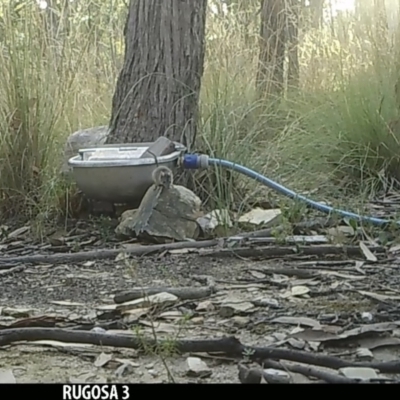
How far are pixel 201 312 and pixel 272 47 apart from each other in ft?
10.4

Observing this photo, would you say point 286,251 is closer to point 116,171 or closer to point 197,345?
point 116,171

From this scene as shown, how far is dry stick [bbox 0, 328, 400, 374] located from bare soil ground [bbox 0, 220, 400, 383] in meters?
0.01

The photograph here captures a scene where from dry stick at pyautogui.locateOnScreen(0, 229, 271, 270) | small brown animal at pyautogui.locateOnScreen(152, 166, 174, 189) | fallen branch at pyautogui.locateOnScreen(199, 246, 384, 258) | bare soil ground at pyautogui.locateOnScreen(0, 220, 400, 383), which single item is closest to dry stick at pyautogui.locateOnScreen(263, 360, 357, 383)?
bare soil ground at pyautogui.locateOnScreen(0, 220, 400, 383)

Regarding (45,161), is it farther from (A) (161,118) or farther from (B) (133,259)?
(B) (133,259)

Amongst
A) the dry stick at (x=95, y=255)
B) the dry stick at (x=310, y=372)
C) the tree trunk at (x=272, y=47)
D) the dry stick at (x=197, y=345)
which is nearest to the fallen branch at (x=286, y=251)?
the dry stick at (x=95, y=255)

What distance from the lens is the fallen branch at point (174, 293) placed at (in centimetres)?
166

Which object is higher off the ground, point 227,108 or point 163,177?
point 227,108

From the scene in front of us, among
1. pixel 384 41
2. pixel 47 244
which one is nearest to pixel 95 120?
pixel 47 244

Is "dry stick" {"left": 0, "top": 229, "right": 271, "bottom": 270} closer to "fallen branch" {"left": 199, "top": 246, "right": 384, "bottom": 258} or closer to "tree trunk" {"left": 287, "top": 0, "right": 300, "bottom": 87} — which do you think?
"fallen branch" {"left": 199, "top": 246, "right": 384, "bottom": 258}

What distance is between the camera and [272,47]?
450 centimetres

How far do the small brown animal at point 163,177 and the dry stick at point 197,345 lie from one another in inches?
42.3

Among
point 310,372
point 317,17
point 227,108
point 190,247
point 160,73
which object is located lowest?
point 190,247

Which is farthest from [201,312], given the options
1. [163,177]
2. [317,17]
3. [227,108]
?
[317,17]

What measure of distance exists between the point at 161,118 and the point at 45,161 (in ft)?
1.44
